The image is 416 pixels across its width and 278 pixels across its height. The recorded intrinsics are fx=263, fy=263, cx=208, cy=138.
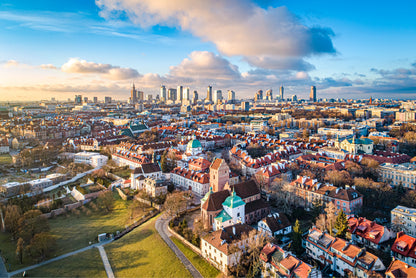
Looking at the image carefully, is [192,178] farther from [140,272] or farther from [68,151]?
[68,151]

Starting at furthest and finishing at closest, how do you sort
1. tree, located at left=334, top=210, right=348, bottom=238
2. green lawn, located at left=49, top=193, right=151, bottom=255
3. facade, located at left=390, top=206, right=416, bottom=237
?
1. green lawn, located at left=49, top=193, right=151, bottom=255
2. facade, located at left=390, top=206, right=416, bottom=237
3. tree, located at left=334, top=210, right=348, bottom=238

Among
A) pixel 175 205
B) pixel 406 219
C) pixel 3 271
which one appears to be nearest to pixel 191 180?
pixel 175 205

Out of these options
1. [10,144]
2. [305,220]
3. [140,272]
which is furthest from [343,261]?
[10,144]

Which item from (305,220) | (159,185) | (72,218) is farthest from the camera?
(159,185)

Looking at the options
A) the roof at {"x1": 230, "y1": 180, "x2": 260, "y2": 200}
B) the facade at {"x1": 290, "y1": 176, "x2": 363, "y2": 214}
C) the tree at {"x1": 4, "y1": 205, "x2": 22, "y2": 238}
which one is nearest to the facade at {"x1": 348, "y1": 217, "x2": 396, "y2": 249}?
the facade at {"x1": 290, "y1": 176, "x2": 363, "y2": 214}

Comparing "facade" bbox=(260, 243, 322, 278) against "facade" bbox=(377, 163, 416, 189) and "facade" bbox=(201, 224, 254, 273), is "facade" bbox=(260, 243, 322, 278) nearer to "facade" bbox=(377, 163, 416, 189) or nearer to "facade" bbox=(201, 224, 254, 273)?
"facade" bbox=(201, 224, 254, 273)

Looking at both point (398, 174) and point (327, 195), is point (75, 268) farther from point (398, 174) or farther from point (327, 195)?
point (398, 174)
